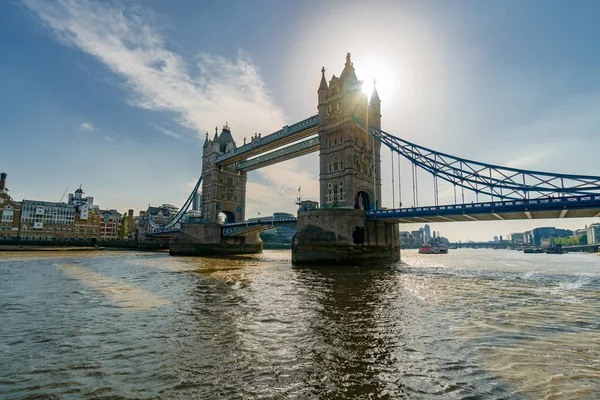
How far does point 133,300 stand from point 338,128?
112ft

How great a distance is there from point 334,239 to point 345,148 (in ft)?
44.0

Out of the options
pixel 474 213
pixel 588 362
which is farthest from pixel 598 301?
pixel 474 213

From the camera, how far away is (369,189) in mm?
43281

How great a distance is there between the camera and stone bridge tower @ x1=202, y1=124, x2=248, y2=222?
66562mm

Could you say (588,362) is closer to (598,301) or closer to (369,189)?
(598,301)

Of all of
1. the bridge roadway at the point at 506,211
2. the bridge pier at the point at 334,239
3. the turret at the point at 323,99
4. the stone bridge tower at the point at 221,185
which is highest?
the turret at the point at 323,99

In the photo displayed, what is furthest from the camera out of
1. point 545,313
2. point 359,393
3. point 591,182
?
point 591,182

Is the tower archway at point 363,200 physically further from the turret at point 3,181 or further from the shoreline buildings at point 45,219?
the turret at point 3,181

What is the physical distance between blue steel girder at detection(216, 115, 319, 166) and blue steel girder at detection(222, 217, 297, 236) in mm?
13895

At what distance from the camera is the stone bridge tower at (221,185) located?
66.6 m

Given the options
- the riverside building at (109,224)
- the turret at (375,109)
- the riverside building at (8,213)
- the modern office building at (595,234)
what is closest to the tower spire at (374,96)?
the turret at (375,109)

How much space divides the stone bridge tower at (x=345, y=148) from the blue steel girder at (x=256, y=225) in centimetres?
747

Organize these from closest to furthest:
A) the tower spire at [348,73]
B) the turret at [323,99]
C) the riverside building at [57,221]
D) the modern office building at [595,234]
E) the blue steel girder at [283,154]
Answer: the tower spire at [348,73], the turret at [323,99], the blue steel girder at [283,154], the riverside building at [57,221], the modern office building at [595,234]

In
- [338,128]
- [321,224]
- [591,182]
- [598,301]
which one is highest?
[338,128]
